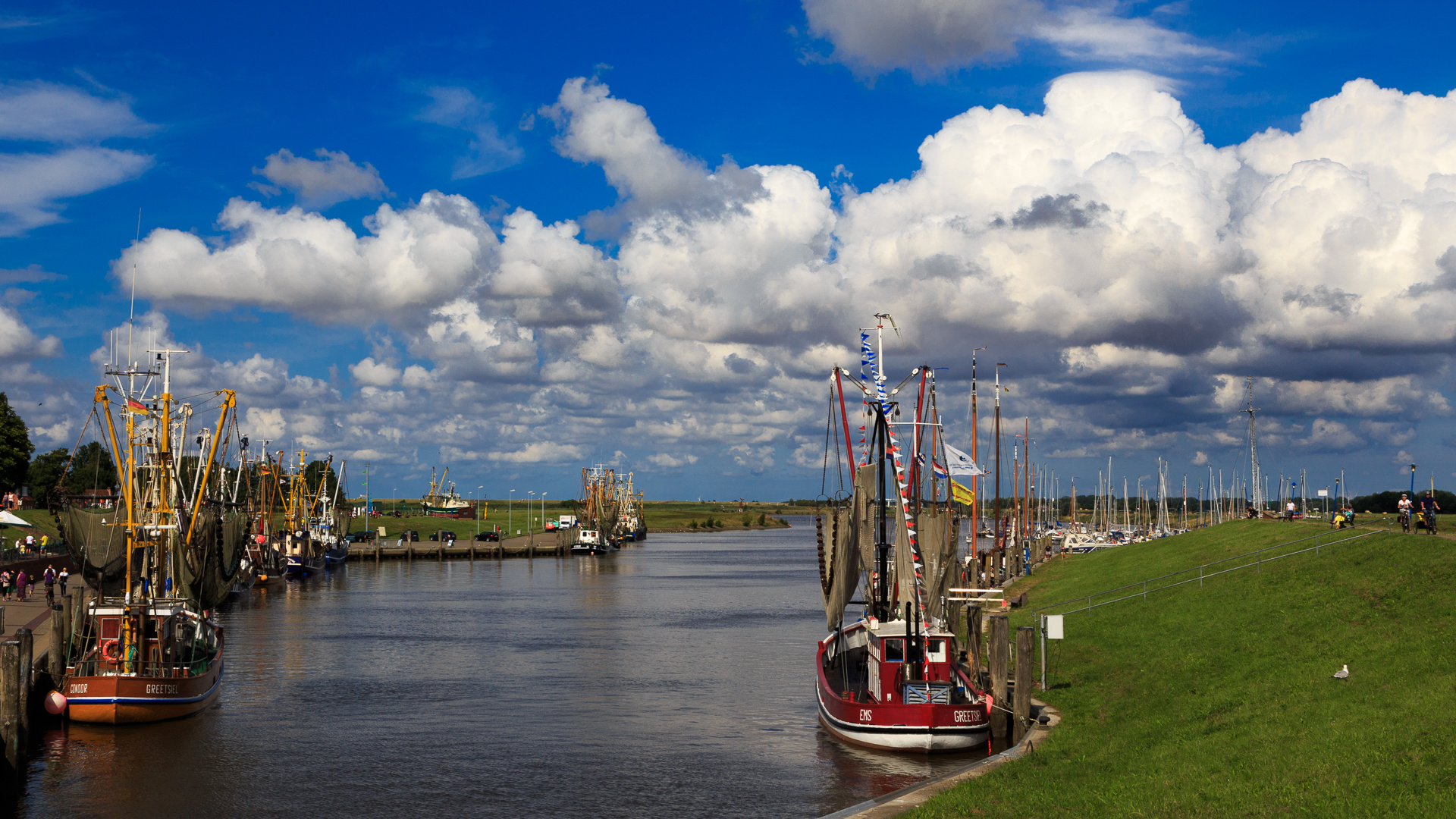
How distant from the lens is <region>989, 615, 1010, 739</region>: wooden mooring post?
3853cm

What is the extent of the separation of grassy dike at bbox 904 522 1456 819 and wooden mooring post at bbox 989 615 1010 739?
2.00 metres

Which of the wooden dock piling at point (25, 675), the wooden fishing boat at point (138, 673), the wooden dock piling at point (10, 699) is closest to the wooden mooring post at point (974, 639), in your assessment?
the wooden fishing boat at point (138, 673)

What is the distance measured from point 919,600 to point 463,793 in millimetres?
17139

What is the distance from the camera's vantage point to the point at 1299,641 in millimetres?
38000

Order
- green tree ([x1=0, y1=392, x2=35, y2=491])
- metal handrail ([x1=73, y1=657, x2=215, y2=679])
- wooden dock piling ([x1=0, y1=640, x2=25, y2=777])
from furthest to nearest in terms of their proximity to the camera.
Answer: green tree ([x1=0, y1=392, x2=35, y2=491]) → metal handrail ([x1=73, y1=657, x2=215, y2=679]) → wooden dock piling ([x1=0, y1=640, x2=25, y2=777])

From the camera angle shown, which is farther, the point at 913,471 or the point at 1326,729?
the point at 913,471

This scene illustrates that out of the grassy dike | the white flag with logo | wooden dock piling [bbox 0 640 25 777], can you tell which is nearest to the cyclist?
the grassy dike

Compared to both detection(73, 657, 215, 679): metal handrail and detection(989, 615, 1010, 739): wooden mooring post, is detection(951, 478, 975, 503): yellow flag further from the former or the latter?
detection(73, 657, 215, 679): metal handrail

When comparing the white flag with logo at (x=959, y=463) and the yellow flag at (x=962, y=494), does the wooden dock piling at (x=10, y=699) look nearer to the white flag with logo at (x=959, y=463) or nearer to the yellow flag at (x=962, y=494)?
the white flag with logo at (x=959, y=463)

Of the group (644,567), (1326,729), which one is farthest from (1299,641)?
(644,567)

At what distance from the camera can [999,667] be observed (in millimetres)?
39344

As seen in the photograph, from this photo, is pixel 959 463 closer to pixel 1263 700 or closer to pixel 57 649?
pixel 1263 700

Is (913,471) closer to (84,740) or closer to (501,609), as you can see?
(84,740)

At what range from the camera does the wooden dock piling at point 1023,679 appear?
3616 cm
